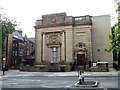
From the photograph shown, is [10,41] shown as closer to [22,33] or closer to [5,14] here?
[22,33]

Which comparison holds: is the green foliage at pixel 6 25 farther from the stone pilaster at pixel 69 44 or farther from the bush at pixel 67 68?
the stone pilaster at pixel 69 44

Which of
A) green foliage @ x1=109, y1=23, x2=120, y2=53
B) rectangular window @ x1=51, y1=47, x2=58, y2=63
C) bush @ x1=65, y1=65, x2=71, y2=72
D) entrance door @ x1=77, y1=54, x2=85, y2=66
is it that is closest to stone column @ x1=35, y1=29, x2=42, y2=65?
rectangular window @ x1=51, y1=47, x2=58, y2=63

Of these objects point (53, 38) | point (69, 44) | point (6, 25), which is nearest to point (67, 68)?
point (69, 44)

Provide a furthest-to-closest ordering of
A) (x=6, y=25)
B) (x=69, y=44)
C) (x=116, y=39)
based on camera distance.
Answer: (x=69, y=44) < (x=6, y=25) < (x=116, y=39)

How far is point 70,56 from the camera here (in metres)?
45.8

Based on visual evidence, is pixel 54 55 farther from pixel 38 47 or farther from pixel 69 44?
pixel 69 44

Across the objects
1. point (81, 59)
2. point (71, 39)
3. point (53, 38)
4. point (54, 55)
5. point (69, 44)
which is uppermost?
point (53, 38)

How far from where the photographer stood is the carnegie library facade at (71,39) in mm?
45631

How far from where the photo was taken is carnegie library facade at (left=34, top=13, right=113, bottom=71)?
45631 millimetres

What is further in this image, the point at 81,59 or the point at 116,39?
the point at 81,59

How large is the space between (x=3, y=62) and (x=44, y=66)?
34.6 ft

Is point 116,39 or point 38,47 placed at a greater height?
point 116,39

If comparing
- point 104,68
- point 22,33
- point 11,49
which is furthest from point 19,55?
point 104,68

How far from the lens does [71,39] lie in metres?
46.3
